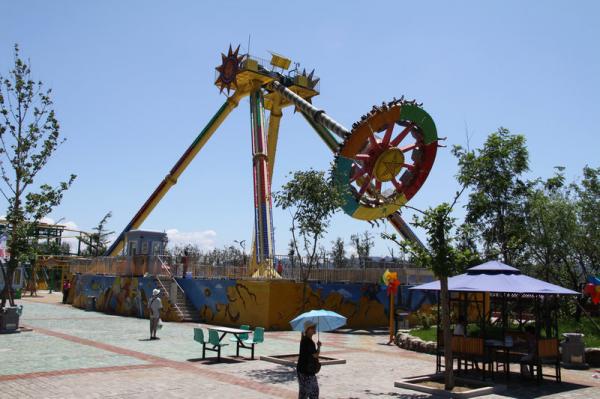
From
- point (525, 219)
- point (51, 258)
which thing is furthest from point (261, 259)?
point (51, 258)

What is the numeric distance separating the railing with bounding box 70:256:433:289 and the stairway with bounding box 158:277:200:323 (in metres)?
0.62

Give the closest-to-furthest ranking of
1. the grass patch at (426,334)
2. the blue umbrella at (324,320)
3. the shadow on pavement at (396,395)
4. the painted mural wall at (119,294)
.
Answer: the shadow on pavement at (396,395) < the blue umbrella at (324,320) < the grass patch at (426,334) < the painted mural wall at (119,294)

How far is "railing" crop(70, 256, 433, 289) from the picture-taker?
92.2 ft

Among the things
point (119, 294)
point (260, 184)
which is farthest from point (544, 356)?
point (119, 294)

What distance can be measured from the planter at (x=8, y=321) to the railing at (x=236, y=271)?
9.67 metres

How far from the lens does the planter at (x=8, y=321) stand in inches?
837

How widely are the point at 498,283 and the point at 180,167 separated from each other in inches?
1407

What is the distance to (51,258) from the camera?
184 feet

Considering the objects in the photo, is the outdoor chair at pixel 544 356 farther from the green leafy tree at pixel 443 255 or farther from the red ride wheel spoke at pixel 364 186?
the red ride wheel spoke at pixel 364 186

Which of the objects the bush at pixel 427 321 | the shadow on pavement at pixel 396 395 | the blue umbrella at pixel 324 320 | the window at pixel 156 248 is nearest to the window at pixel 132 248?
the window at pixel 156 248

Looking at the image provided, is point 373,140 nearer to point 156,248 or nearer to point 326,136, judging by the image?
point 326,136

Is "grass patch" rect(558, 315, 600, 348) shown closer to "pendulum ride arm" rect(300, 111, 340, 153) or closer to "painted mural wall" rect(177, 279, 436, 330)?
"painted mural wall" rect(177, 279, 436, 330)

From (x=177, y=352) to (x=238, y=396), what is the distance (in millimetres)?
6572

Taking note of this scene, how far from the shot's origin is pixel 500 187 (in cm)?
2817
